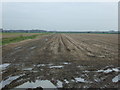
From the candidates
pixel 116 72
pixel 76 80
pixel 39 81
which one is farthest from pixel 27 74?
pixel 116 72

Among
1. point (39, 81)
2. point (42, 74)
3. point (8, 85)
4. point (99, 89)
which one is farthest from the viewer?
point (42, 74)

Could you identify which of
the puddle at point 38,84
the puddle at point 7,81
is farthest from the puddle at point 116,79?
the puddle at point 7,81

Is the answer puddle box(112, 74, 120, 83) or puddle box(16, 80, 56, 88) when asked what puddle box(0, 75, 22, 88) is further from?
puddle box(112, 74, 120, 83)

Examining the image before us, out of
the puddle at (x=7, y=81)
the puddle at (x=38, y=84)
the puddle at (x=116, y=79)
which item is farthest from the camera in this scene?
the puddle at (x=116, y=79)

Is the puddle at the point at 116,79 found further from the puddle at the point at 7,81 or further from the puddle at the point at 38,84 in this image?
the puddle at the point at 7,81

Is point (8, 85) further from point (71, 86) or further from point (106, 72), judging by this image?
point (106, 72)

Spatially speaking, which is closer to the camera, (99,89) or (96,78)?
(99,89)

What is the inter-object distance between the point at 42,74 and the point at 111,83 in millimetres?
3173

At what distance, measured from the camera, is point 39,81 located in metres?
5.71

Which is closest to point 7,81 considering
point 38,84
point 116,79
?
point 38,84

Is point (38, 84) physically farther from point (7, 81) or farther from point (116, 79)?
point (116, 79)

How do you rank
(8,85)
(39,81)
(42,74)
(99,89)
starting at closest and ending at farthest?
(99,89) → (8,85) → (39,81) → (42,74)

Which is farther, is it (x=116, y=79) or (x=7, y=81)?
(x=116, y=79)

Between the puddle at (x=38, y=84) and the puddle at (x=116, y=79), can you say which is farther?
the puddle at (x=116, y=79)
